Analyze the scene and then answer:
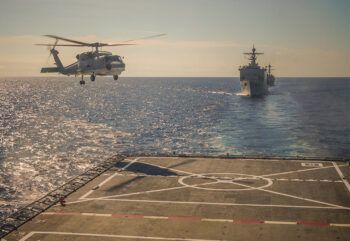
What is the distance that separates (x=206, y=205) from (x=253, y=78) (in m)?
144

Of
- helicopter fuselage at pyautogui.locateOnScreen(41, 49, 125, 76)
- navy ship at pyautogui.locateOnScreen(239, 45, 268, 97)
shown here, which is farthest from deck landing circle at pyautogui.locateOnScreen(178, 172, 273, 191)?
navy ship at pyautogui.locateOnScreen(239, 45, 268, 97)

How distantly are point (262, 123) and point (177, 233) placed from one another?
3524 inches

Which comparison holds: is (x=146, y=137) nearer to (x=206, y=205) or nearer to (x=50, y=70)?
(x=50, y=70)

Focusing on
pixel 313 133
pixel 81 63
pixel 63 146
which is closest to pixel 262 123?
pixel 313 133

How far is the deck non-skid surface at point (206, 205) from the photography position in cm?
2889

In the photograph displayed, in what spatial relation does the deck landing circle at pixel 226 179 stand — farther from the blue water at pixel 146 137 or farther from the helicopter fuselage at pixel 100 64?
the blue water at pixel 146 137

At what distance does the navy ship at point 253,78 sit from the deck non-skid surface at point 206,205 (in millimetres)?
124294

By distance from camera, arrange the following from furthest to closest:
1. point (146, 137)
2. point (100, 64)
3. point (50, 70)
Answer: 1. point (146, 137)
2. point (50, 70)
3. point (100, 64)

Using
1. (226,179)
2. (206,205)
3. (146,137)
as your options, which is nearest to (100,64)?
(226,179)

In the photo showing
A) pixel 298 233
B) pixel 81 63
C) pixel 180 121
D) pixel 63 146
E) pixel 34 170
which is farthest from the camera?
pixel 180 121

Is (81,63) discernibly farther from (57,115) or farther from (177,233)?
(57,115)

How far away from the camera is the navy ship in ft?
555

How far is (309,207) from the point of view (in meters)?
33.6

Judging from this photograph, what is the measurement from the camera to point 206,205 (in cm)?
3425
